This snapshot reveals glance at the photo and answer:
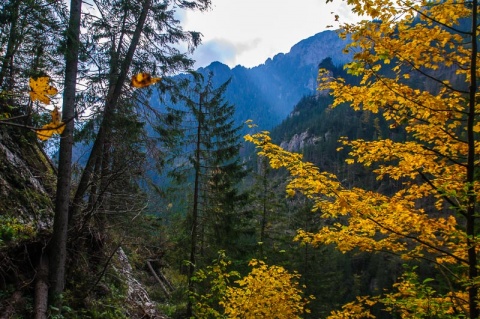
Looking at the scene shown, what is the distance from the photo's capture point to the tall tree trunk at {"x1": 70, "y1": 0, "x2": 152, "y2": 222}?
6422 millimetres

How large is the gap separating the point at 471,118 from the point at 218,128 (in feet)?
36.0

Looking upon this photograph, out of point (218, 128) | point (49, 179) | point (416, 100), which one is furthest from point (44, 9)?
point (218, 128)

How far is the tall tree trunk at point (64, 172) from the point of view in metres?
5.43

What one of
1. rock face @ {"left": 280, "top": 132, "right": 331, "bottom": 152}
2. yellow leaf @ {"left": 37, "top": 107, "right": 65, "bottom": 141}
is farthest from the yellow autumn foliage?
rock face @ {"left": 280, "top": 132, "right": 331, "bottom": 152}

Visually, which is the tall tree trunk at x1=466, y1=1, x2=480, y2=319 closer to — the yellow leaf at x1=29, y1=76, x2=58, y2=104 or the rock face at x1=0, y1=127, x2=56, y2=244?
the yellow leaf at x1=29, y1=76, x2=58, y2=104

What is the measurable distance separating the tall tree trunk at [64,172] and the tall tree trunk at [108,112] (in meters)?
0.56

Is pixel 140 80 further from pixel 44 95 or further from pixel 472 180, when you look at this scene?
pixel 472 180

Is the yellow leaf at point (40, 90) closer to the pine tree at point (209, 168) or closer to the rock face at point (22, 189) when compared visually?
the rock face at point (22, 189)

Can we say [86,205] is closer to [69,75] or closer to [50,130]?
[69,75]

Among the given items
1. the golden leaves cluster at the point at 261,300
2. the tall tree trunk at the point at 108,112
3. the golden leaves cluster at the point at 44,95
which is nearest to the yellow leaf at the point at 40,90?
the golden leaves cluster at the point at 44,95

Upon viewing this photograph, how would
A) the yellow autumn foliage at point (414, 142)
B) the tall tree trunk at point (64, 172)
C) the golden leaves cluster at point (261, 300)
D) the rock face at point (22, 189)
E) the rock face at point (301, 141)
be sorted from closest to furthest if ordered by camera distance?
the yellow autumn foliage at point (414, 142)
the rock face at point (22, 189)
the tall tree trunk at point (64, 172)
the golden leaves cluster at point (261, 300)
the rock face at point (301, 141)

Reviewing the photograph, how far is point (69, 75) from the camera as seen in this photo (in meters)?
5.60

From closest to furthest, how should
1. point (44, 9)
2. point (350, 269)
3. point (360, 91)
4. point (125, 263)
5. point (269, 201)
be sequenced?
point (360, 91), point (44, 9), point (125, 263), point (269, 201), point (350, 269)

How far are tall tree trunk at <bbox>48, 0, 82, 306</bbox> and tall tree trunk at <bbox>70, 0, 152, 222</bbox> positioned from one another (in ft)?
1.84
